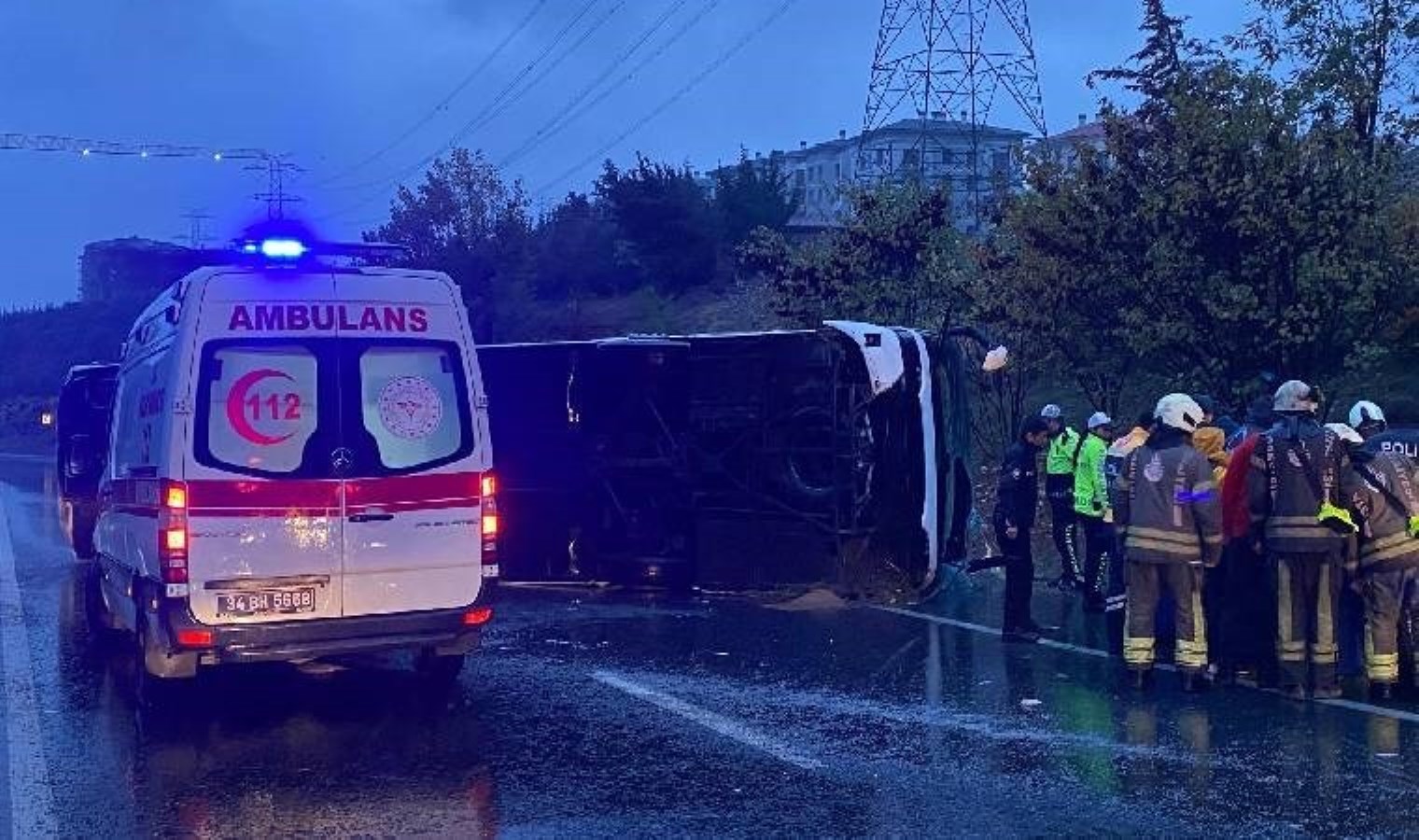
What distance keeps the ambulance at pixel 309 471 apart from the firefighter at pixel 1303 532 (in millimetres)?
4545

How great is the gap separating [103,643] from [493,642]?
2992 mm

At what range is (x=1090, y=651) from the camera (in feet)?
34.8

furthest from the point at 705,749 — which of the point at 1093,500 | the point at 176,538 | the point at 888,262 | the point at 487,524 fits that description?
the point at 888,262

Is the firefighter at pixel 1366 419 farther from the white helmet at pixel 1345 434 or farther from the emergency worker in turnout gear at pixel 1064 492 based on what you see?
the emergency worker in turnout gear at pixel 1064 492

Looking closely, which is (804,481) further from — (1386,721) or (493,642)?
(1386,721)

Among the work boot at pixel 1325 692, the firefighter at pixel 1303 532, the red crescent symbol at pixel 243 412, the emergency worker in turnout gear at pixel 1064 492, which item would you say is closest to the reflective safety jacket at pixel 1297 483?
the firefighter at pixel 1303 532

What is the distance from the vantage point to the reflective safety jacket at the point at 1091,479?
12.7 m

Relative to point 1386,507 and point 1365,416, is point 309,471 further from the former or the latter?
point 1365,416

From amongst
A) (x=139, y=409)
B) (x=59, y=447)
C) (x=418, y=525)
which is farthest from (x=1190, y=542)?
(x=59, y=447)

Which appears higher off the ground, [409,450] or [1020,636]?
[409,450]

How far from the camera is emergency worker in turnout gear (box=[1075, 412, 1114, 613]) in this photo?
12.6m

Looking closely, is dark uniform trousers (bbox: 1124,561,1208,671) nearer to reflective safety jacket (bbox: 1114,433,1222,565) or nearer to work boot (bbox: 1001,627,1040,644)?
reflective safety jacket (bbox: 1114,433,1222,565)

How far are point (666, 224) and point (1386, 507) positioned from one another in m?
39.6

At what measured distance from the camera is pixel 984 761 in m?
7.37
